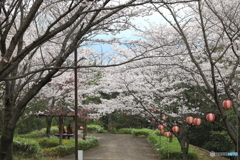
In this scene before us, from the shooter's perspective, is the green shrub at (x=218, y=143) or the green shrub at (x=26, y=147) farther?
the green shrub at (x=218, y=143)

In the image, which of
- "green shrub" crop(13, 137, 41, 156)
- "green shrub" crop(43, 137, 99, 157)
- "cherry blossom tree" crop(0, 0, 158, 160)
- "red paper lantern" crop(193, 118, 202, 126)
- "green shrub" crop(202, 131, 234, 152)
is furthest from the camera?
"green shrub" crop(202, 131, 234, 152)

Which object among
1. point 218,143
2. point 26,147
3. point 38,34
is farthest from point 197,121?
point 218,143

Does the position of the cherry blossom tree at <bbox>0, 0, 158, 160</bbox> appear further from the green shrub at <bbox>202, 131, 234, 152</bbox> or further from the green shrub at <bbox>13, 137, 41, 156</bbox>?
the green shrub at <bbox>202, 131, 234, 152</bbox>

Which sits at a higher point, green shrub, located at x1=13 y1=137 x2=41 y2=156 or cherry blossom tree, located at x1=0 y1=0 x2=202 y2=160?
cherry blossom tree, located at x1=0 y1=0 x2=202 y2=160

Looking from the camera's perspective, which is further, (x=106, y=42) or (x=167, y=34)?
(x=167, y=34)

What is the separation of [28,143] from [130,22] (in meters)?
8.57

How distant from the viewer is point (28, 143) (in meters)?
11.6

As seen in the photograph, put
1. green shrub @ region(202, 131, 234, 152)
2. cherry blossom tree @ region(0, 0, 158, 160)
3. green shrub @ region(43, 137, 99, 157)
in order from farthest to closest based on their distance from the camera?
green shrub @ region(202, 131, 234, 152) < green shrub @ region(43, 137, 99, 157) < cherry blossom tree @ region(0, 0, 158, 160)

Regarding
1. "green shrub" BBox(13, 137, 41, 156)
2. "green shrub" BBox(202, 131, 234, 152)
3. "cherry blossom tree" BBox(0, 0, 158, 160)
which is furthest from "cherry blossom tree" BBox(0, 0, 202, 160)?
"green shrub" BBox(202, 131, 234, 152)

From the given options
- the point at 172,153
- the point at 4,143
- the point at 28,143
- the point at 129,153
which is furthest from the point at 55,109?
the point at 4,143

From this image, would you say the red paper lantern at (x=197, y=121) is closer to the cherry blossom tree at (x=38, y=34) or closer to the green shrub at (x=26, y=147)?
the cherry blossom tree at (x=38, y=34)

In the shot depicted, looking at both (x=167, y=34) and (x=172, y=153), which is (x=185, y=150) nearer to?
(x=172, y=153)

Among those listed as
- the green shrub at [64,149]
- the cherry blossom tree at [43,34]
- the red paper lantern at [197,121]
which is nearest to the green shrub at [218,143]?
the red paper lantern at [197,121]

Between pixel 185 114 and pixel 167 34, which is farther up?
pixel 167 34
